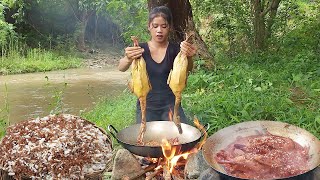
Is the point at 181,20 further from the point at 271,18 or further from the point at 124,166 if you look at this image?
the point at 124,166

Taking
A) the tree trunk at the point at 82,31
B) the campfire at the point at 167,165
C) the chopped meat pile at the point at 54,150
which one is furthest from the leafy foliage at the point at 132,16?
the campfire at the point at 167,165

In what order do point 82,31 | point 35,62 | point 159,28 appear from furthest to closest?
1. point 82,31
2. point 35,62
3. point 159,28

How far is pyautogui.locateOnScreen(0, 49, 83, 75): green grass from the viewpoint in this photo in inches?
639

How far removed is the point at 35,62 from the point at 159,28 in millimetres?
14907

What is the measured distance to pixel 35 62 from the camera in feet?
56.6

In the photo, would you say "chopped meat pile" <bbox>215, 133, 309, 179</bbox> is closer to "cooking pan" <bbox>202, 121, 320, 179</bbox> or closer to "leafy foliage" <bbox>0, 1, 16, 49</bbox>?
"cooking pan" <bbox>202, 121, 320, 179</bbox>

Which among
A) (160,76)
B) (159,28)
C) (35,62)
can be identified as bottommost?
(35,62)

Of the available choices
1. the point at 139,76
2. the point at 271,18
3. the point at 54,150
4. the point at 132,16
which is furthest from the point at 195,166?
the point at 132,16

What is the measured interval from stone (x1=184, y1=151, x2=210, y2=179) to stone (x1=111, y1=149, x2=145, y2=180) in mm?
497

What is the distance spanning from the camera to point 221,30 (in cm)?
1123

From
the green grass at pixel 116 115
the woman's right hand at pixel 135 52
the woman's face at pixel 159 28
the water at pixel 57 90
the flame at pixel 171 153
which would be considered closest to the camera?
the woman's right hand at pixel 135 52

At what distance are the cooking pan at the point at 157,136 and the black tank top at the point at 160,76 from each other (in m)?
0.33

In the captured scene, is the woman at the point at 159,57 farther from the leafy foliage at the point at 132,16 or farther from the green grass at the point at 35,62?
the green grass at the point at 35,62

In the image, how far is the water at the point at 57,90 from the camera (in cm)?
949
